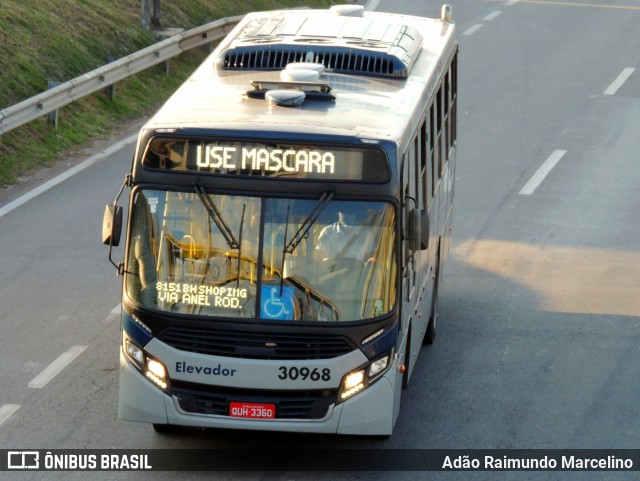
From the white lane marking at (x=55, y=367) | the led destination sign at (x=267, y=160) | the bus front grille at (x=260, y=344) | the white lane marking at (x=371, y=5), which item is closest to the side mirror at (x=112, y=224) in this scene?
the led destination sign at (x=267, y=160)

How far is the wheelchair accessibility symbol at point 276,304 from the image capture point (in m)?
10.4

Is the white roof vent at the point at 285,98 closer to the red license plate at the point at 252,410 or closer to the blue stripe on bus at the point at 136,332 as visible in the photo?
the blue stripe on bus at the point at 136,332

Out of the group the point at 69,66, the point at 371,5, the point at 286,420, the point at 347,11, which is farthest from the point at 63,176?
the point at 371,5

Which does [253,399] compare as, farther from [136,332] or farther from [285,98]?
[285,98]

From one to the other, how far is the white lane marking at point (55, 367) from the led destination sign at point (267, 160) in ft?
10.0

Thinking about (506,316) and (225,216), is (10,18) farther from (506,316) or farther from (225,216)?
(225,216)

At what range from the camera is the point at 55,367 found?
1307 cm

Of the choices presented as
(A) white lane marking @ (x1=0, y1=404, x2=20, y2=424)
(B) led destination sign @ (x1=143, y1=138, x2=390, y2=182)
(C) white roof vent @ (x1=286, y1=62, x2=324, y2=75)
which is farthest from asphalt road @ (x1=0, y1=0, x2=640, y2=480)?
(C) white roof vent @ (x1=286, y1=62, x2=324, y2=75)

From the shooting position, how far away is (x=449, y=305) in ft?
51.8

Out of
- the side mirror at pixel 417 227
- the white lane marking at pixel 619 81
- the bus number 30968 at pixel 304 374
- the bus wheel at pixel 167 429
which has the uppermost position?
the side mirror at pixel 417 227

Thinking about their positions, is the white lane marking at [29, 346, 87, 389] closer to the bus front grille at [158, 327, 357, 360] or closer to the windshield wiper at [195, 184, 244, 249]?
the bus front grille at [158, 327, 357, 360]

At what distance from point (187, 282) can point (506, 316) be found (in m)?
5.73

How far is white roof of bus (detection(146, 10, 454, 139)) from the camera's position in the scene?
10578 millimetres

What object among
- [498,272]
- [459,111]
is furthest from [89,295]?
[459,111]
